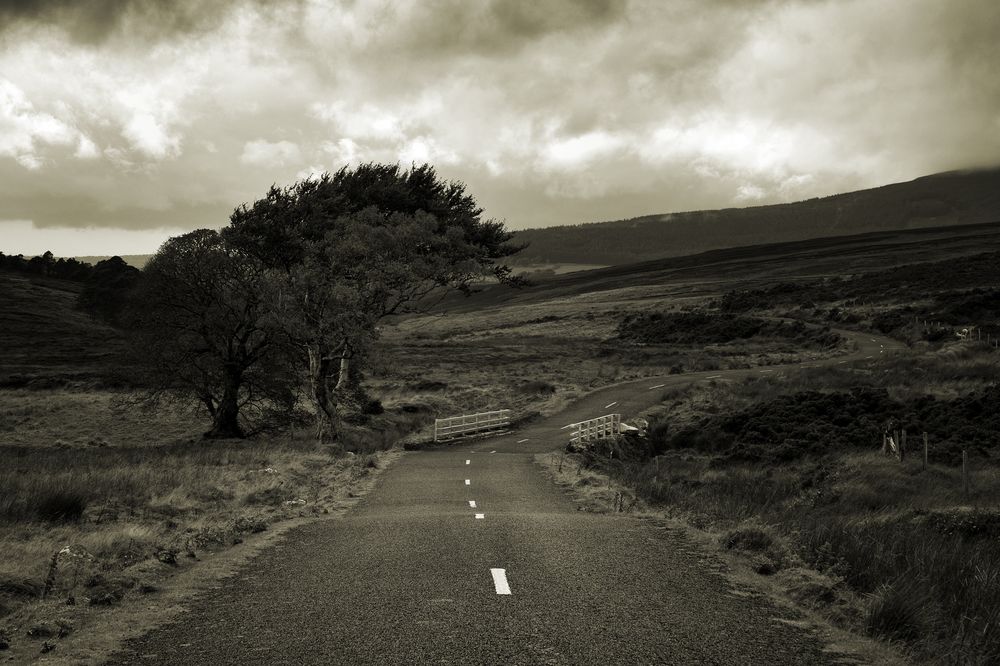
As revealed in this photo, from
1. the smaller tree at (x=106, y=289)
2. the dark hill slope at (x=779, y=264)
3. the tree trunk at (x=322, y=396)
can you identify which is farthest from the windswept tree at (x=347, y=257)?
the dark hill slope at (x=779, y=264)

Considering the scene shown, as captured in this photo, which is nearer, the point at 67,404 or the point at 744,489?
the point at 744,489

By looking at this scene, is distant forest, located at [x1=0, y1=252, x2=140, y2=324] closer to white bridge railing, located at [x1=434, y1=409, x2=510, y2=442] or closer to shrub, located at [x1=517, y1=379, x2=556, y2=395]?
shrub, located at [x1=517, y1=379, x2=556, y2=395]

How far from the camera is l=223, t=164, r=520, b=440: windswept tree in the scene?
31000 millimetres

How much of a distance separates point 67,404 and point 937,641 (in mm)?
49872

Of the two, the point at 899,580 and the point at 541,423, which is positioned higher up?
the point at 899,580

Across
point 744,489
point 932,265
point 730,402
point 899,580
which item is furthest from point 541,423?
point 932,265

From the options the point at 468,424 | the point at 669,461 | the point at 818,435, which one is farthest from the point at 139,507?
the point at 818,435

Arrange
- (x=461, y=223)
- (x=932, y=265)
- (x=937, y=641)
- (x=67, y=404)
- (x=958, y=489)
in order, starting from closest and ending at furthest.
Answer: (x=937, y=641) → (x=958, y=489) → (x=461, y=223) → (x=67, y=404) → (x=932, y=265)

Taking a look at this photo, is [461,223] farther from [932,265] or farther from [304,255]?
[932,265]

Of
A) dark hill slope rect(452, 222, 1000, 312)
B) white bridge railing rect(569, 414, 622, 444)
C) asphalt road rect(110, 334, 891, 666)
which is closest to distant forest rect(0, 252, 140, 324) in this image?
white bridge railing rect(569, 414, 622, 444)

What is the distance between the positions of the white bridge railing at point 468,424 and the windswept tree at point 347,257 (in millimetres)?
5079

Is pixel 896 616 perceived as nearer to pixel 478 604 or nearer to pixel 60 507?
pixel 478 604

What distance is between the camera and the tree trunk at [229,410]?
120 feet

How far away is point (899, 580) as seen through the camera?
28.2 feet
